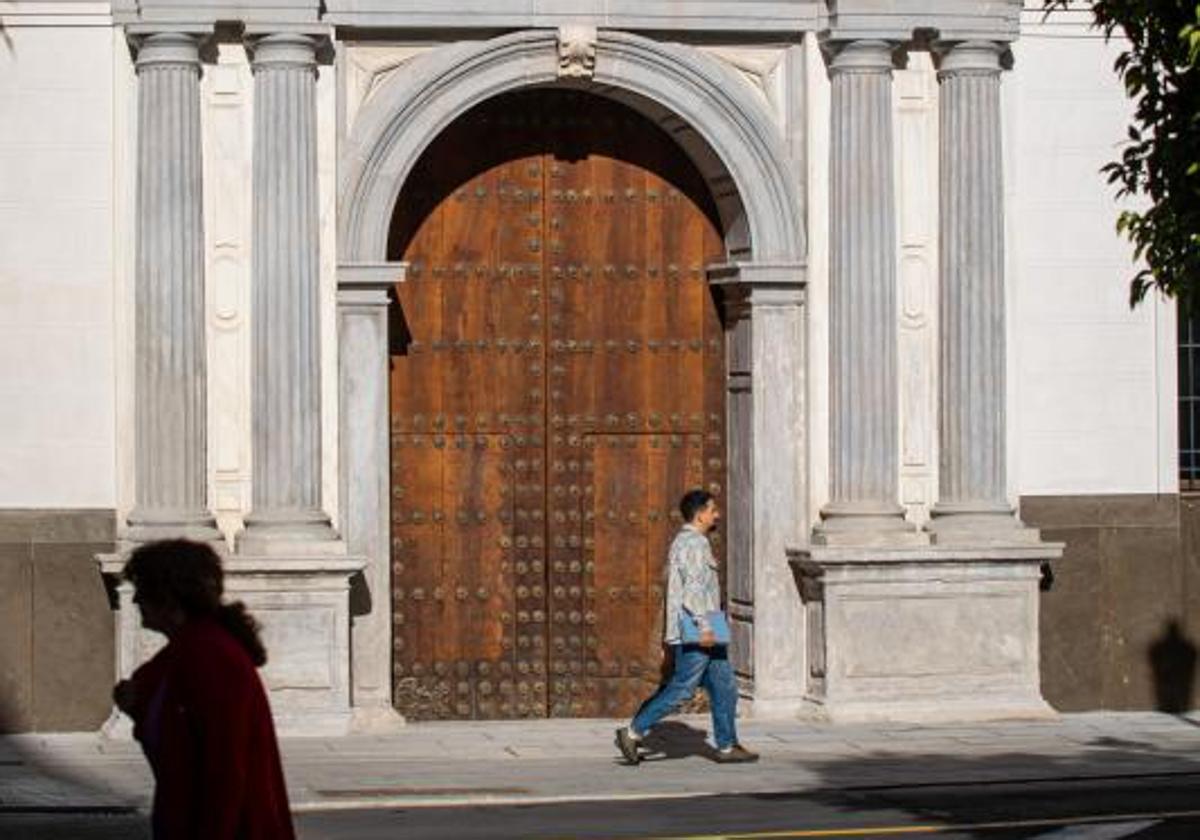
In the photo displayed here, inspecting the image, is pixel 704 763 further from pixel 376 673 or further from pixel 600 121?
pixel 600 121

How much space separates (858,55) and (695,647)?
4.67 meters

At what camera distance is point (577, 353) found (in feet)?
73.9

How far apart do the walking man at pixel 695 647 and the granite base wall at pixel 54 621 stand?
12.5 feet

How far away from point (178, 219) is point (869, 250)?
4.56 metres

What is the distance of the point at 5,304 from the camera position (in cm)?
2134

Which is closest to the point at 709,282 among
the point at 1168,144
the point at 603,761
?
the point at 603,761

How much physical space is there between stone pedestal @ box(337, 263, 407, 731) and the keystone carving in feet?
5.65

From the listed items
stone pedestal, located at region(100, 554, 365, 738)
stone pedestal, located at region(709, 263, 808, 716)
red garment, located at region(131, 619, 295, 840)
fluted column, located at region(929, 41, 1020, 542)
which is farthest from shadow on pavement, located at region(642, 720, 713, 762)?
red garment, located at region(131, 619, 295, 840)

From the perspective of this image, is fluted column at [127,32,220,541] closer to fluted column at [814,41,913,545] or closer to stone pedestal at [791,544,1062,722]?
stone pedestal at [791,544,1062,722]

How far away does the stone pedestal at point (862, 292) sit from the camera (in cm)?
2195

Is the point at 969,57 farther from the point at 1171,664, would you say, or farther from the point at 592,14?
the point at 1171,664

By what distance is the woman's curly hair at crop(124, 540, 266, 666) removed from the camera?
9836 mm

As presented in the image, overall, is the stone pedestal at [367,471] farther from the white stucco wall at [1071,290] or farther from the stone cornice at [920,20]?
the white stucco wall at [1071,290]

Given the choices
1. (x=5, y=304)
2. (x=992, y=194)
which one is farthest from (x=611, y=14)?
(x=5, y=304)
